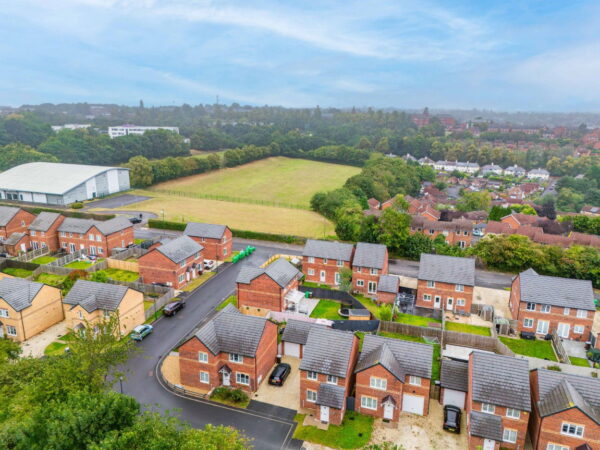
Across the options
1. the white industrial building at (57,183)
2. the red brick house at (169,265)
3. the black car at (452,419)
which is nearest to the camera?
the black car at (452,419)

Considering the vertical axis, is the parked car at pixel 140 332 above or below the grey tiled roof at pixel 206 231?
below

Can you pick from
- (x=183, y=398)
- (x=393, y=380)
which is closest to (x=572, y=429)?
(x=393, y=380)

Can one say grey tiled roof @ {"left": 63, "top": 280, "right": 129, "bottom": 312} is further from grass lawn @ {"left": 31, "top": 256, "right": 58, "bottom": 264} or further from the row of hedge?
the row of hedge

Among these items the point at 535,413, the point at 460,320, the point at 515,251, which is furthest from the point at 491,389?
the point at 515,251

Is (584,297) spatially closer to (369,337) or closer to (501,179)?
(369,337)

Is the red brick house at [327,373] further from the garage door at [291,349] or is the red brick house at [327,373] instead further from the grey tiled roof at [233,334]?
the garage door at [291,349]

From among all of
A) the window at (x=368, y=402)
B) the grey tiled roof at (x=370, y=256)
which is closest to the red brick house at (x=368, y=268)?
the grey tiled roof at (x=370, y=256)

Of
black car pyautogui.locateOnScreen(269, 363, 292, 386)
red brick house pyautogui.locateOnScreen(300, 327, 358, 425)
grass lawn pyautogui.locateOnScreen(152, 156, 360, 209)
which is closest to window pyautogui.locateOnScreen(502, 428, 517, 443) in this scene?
red brick house pyautogui.locateOnScreen(300, 327, 358, 425)
